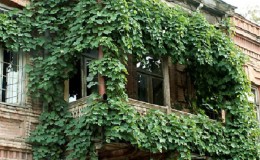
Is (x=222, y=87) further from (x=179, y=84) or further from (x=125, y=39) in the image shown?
(x=125, y=39)

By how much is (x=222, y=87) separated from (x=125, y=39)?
4.01m

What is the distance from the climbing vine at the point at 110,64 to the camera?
1139 centimetres

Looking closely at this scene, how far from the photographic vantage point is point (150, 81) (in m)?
15.4

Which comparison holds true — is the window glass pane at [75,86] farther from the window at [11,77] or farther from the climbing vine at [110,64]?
the window at [11,77]

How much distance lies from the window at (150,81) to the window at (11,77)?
3.75 metres

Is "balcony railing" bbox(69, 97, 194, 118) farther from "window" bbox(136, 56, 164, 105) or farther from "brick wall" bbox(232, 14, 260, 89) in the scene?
"brick wall" bbox(232, 14, 260, 89)

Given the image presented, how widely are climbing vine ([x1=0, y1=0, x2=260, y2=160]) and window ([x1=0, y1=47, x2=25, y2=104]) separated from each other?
1.02 ft

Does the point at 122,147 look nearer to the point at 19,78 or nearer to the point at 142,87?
the point at 19,78

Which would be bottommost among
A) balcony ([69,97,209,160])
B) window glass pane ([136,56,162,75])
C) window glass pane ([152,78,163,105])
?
balcony ([69,97,209,160])

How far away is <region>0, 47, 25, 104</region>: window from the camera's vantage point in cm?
1227

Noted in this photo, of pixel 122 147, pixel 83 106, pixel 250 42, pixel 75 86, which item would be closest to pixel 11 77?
pixel 75 86

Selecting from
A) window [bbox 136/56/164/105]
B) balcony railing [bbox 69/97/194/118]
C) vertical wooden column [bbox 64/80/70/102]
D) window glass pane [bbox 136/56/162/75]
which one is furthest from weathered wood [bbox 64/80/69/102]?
window glass pane [bbox 136/56/162/75]

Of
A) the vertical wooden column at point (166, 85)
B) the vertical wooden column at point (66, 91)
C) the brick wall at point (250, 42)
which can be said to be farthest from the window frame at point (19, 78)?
the brick wall at point (250, 42)

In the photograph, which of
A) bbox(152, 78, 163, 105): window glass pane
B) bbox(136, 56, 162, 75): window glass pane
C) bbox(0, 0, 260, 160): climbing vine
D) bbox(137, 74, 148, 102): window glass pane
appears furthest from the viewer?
bbox(152, 78, 163, 105): window glass pane
